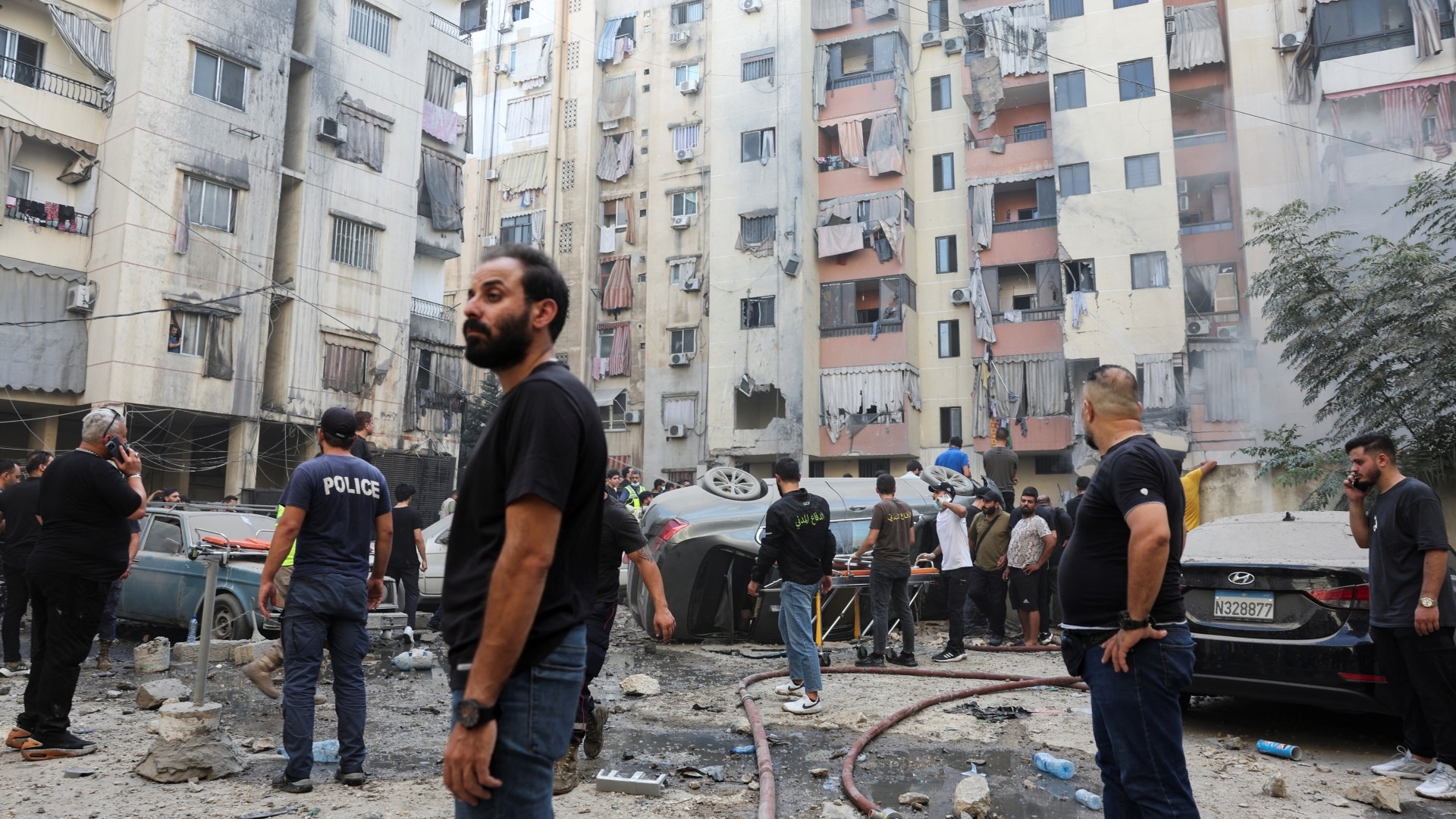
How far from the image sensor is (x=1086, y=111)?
2892cm

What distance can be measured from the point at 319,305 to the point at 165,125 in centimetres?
533

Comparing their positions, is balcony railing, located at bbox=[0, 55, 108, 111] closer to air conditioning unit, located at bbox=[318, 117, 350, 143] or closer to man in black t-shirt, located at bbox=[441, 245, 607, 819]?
air conditioning unit, located at bbox=[318, 117, 350, 143]

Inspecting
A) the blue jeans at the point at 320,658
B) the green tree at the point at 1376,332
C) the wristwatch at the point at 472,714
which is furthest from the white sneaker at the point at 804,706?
the green tree at the point at 1376,332

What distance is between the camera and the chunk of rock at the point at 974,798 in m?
4.50

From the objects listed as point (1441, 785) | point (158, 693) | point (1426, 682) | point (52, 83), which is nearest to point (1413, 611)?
point (1426, 682)

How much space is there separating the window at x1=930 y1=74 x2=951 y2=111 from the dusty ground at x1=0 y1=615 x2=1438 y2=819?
27394mm

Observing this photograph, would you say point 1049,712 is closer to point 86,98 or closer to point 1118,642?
point 1118,642

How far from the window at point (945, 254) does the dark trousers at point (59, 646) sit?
29423 millimetres

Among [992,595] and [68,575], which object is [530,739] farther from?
[992,595]

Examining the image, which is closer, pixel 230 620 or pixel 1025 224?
pixel 230 620

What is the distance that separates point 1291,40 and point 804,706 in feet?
93.4

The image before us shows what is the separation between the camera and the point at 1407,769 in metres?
5.20

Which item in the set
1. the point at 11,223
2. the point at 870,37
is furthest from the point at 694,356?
the point at 11,223

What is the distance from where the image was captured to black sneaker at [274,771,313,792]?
15.5 ft
